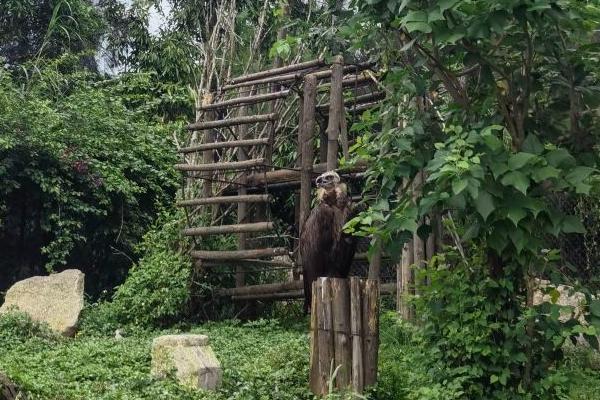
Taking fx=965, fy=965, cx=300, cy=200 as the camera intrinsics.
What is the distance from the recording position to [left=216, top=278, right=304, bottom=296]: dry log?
35.6ft

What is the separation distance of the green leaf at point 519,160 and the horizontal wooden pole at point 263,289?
5.67 metres

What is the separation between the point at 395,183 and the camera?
19.5ft

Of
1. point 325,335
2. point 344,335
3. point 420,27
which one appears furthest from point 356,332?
point 420,27

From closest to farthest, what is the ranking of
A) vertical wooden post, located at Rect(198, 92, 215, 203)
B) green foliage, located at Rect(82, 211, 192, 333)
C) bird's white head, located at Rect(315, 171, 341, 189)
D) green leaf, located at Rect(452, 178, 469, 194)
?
green leaf, located at Rect(452, 178, 469, 194) < bird's white head, located at Rect(315, 171, 341, 189) < green foliage, located at Rect(82, 211, 192, 333) < vertical wooden post, located at Rect(198, 92, 215, 203)

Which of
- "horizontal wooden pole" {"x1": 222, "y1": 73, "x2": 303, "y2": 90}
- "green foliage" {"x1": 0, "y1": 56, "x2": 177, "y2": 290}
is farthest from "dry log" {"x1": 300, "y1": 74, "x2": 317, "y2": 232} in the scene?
"green foliage" {"x1": 0, "y1": 56, "x2": 177, "y2": 290}

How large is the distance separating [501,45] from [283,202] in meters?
7.30

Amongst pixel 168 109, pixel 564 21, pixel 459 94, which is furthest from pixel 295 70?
pixel 168 109

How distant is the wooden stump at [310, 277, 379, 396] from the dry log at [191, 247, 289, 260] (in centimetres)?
362

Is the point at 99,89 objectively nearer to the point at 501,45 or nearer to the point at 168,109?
the point at 168,109

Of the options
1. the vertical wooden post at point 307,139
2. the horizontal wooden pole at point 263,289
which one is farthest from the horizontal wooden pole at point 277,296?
the vertical wooden post at point 307,139

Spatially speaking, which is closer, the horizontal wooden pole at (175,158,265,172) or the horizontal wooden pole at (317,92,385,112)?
the horizontal wooden pole at (175,158,265,172)

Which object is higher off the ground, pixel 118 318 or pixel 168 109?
Answer: pixel 168 109

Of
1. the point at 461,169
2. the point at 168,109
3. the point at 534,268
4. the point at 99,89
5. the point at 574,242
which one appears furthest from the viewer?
the point at 168,109

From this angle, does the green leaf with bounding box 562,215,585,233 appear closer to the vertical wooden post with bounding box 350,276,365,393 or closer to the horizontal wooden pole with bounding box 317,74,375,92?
the vertical wooden post with bounding box 350,276,365,393
